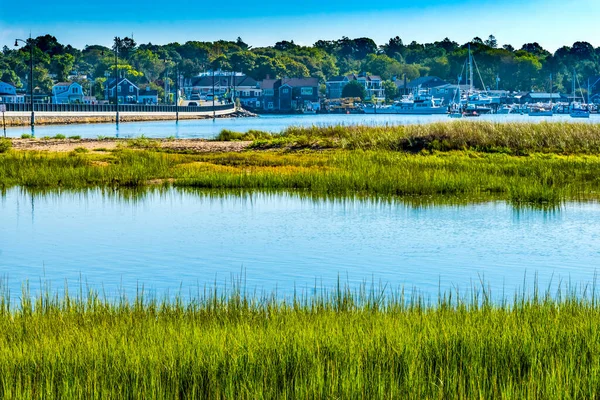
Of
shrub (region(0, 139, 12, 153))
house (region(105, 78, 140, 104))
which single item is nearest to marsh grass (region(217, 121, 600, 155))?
shrub (region(0, 139, 12, 153))

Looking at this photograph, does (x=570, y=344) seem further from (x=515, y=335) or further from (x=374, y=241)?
(x=374, y=241)

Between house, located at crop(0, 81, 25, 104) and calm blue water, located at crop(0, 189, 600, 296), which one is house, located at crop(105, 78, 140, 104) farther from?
calm blue water, located at crop(0, 189, 600, 296)

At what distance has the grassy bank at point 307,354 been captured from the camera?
29.6 feet

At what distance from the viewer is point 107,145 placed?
48812 millimetres

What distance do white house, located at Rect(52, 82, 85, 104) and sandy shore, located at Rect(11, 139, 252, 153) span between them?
137355mm

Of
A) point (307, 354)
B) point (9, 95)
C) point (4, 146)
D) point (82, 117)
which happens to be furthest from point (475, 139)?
point (9, 95)

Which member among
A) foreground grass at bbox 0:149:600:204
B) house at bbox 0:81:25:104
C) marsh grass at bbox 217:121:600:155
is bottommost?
foreground grass at bbox 0:149:600:204

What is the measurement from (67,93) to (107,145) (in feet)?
475

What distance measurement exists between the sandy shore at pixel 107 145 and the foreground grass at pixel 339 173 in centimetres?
512

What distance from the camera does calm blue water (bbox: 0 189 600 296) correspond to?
17.7 metres

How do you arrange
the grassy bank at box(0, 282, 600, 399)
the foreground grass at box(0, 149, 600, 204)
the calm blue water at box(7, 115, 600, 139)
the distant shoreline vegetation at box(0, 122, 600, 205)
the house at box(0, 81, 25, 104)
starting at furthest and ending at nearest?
the house at box(0, 81, 25, 104) → the calm blue water at box(7, 115, 600, 139) → the distant shoreline vegetation at box(0, 122, 600, 205) → the foreground grass at box(0, 149, 600, 204) → the grassy bank at box(0, 282, 600, 399)

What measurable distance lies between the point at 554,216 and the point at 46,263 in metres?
13.5

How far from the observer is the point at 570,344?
1030cm

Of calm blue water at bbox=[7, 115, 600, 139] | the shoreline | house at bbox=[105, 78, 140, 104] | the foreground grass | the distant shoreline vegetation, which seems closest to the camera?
the foreground grass
